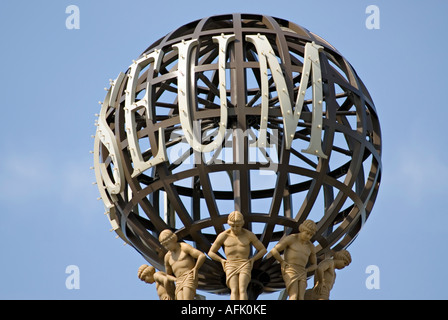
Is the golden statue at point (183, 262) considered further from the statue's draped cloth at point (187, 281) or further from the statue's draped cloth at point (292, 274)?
the statue's draped cloth at point (292, 274)

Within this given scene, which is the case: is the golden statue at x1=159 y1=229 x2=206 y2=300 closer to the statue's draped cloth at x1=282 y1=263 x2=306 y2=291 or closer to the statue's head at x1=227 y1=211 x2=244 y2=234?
the statue's head at x1=227 y1=211 x2=244 y2=234

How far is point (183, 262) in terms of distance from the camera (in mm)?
31594

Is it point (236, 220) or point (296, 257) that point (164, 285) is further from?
point (296, 257)

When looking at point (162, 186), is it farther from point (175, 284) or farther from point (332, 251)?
point (332, 251)

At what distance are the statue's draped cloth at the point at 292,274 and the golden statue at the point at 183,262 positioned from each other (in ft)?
6.50

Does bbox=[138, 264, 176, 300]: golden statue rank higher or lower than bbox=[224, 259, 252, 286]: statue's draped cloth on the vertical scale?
lower

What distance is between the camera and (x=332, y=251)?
33.0 metres

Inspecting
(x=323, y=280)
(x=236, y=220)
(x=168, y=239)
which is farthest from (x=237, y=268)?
(x=323, y=280)

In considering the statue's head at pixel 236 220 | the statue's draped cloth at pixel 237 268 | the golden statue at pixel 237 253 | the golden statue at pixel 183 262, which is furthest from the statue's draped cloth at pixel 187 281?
the statue's head at pixel 236 220

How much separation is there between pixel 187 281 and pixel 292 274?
252 centimetres

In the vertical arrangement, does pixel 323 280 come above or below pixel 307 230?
below

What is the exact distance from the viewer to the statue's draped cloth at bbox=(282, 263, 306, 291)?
3138 cm

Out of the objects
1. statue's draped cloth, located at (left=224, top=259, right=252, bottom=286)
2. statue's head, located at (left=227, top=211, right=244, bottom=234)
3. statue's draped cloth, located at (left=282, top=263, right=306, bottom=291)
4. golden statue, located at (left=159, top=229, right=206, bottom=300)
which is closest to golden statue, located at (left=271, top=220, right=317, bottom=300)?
statue's draped cloth, located at (left=282, top=263, right=306, bottom=291)

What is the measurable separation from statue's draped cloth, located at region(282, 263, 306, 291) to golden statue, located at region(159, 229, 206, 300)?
6.50 feet
